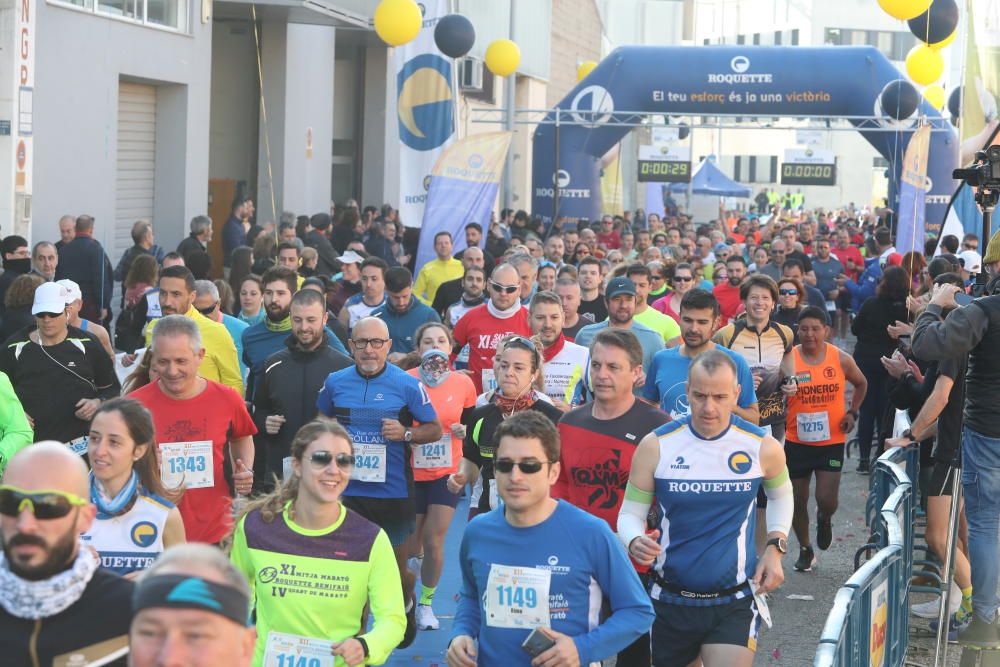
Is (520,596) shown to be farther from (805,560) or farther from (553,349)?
(805,560)

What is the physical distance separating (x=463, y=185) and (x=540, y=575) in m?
11.8

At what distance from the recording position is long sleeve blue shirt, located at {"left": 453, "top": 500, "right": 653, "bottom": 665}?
4797 mm

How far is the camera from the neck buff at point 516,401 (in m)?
7.14

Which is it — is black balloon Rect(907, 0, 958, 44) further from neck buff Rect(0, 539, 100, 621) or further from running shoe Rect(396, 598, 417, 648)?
neck buff Rect(0, 539, 100, 621)

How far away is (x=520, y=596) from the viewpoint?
480cm

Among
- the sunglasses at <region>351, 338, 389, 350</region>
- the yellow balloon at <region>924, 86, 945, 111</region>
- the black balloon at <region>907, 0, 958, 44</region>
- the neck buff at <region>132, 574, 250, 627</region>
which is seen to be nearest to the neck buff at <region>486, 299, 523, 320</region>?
the sunglasses at <region>351, 338, 389, 350</region>

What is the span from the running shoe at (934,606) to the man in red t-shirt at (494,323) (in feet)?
10.2

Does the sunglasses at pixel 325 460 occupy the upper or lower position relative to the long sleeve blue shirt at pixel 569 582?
upper

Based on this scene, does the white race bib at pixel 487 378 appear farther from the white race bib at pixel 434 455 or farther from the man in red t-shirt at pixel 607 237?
the man in red t-shirt at pixel 607 237

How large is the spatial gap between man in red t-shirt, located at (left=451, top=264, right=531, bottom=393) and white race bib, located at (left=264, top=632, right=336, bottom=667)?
5.31m

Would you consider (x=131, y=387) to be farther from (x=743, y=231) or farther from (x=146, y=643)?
(x=743, y=231)

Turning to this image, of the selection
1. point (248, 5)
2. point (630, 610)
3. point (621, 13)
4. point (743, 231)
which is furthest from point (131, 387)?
point (621, 13)

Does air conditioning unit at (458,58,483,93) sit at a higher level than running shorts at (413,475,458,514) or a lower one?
higher

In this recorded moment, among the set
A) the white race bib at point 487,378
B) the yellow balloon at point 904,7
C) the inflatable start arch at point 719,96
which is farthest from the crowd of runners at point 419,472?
the inflatable start arch at point 719,96
